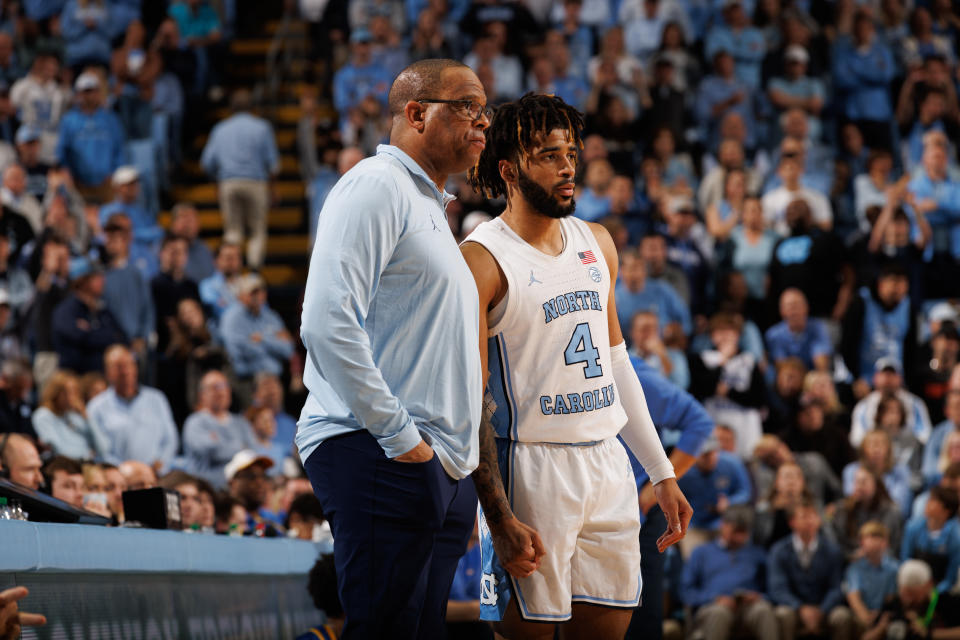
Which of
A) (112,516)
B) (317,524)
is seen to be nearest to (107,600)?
(112,516)

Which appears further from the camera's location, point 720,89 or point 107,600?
point 720,89

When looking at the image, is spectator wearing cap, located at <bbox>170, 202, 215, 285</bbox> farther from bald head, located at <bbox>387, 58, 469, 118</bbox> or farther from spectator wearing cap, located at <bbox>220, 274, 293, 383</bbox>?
bald head, located at <bbox>387, 58, 469, 118</bbox>

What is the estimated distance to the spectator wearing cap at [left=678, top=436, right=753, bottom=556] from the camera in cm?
1068

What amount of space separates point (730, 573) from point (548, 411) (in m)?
6.72

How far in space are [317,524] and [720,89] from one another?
366 inches

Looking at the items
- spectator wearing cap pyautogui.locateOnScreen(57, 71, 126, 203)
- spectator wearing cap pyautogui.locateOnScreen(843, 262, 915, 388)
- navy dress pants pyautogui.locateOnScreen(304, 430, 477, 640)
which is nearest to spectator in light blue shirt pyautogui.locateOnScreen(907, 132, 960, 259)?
spectator wearing cap pyautogui.locateOnScreen(843, 262, 915, 388)

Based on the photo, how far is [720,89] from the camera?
51.1 feet

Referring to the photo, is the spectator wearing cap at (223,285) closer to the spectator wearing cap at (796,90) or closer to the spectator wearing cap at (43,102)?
the spectator wearing cap at (43,102)

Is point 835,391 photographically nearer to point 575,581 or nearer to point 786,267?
point 786,267

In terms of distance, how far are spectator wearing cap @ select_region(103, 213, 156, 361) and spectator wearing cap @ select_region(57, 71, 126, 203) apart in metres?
2.53

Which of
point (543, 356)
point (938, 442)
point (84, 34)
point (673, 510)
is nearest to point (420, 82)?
→ point (543, 356)

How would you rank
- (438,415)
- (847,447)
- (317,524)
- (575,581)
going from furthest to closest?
1. (847,447)
2. (317,524)
3. (575,581)
4. (438,415)

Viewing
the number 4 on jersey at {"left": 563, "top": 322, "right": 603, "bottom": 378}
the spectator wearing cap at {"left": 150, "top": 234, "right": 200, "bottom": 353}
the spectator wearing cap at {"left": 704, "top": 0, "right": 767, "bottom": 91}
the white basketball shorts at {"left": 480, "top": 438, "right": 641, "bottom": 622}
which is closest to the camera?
the white basketball shorts at {"left": 480, "top": 438, "right": 641, "bottom": 622}

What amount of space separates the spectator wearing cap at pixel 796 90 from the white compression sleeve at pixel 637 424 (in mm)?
11885
